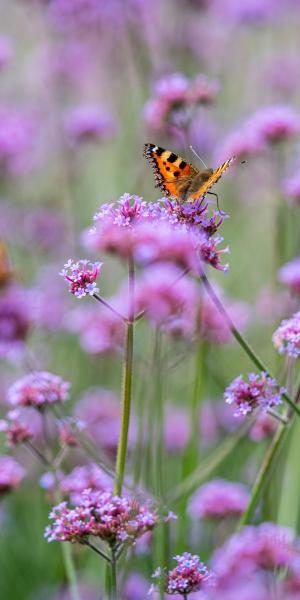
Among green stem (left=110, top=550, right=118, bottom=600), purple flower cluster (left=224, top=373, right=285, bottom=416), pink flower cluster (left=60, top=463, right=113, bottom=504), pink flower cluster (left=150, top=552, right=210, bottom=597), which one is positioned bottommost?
pink flower cluster (left=150, top=552, right=210, bottom=597)

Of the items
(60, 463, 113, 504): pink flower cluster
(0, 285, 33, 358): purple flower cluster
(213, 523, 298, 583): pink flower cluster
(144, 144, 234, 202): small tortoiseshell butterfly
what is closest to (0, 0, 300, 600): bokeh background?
(0, 285, 33, 358): purple flower cluster

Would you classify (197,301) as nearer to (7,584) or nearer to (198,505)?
(198,505)

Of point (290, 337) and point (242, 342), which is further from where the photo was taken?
point (290, 337)

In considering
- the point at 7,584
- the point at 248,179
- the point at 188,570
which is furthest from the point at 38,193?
the point at 188,570

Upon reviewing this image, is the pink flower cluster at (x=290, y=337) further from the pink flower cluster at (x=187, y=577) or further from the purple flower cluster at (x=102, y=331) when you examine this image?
the purple flower cluster at (x=102, y=331)

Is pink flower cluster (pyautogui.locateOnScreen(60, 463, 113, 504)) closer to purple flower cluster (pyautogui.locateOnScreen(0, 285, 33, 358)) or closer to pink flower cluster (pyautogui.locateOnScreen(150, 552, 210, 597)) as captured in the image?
purple flower cluster (pyautogui.locateOnScreen(0, 285, 33, 358))

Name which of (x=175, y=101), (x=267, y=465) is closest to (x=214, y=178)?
(x=267, y=465)

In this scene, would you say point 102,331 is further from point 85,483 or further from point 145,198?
point 145,198
